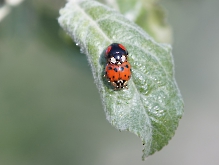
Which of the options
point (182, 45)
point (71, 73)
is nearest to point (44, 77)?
point (71, 73)

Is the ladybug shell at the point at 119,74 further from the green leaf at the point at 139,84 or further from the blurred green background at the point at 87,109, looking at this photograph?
the blurred green background at the point at 87,109

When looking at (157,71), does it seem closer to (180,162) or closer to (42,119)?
(42,119)

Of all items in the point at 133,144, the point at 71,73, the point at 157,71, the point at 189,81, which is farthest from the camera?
the point at 189,81

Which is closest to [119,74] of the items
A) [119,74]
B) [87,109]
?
[119,74]

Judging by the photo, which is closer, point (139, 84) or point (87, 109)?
point (139, 84)

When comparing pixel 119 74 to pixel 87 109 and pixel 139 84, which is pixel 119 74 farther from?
pixel 87 109

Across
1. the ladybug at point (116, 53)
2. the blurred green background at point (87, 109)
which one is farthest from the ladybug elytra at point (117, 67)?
the blurred green background at point (87, 109)
